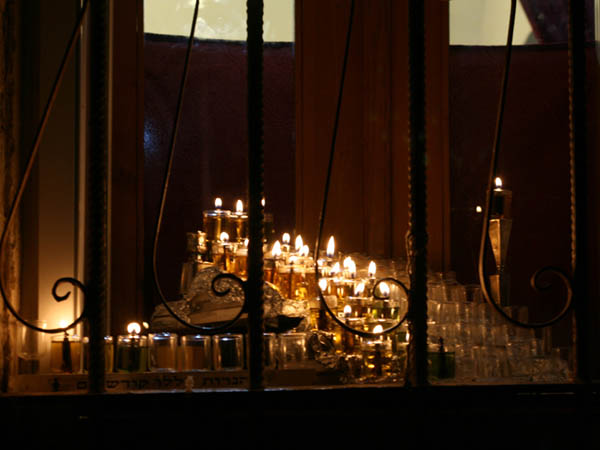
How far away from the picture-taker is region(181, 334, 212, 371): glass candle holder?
6.15 feet

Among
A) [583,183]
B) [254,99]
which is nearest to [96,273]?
[254,99]

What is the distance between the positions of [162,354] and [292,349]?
0.34 metres

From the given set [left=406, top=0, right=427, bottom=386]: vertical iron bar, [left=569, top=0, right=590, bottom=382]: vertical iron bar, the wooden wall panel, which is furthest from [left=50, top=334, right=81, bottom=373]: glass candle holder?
the wooden wall panel

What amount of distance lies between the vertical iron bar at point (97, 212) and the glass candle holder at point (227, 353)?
26.6 inches

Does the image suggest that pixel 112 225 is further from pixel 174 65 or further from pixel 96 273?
pixel 96 273

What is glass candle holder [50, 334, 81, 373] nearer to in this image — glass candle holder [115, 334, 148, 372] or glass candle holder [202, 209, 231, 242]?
glass candle holder [115, 334, 148, 372]

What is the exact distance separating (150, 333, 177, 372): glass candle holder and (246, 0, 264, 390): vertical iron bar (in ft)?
2.65

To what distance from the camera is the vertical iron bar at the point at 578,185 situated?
3.95 feet

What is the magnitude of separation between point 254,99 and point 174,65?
4.47 metres

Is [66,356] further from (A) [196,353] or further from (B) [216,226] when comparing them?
(B) [216,226]

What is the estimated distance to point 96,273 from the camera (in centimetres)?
116

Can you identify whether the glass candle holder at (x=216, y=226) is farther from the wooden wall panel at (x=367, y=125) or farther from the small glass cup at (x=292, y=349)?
the wooden wall panel at (x=367, y=125)

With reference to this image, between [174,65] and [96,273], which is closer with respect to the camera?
[96,273]

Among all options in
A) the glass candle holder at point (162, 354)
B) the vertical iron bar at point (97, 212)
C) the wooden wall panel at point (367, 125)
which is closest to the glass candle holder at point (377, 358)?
the glass candle holder at point (162, 354)
